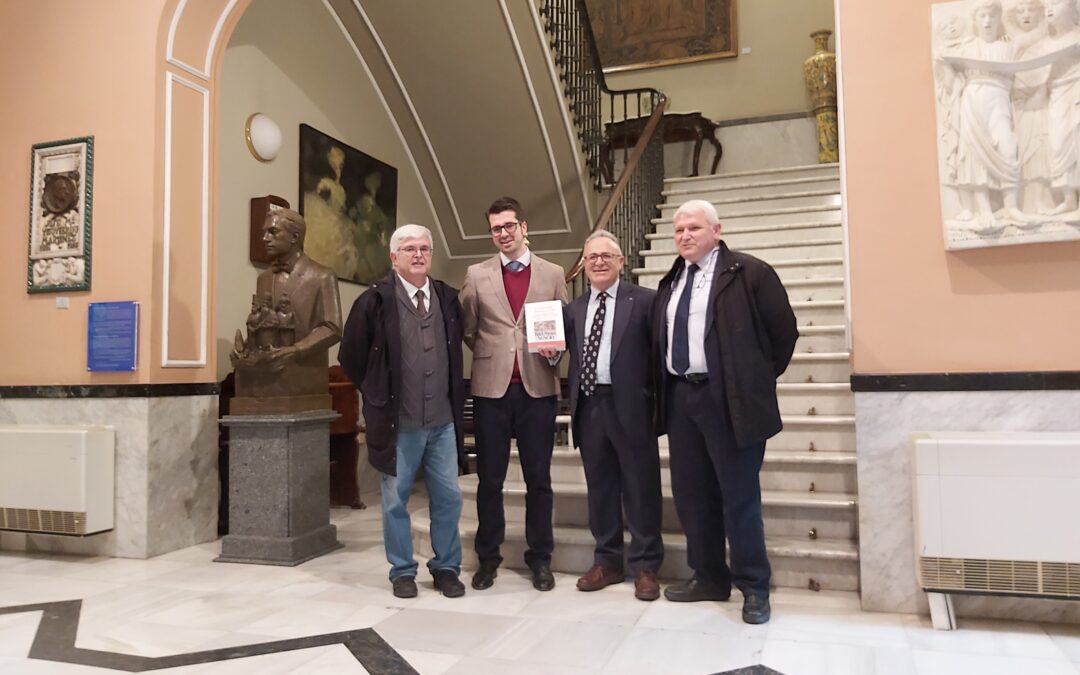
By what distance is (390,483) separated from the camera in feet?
10.5

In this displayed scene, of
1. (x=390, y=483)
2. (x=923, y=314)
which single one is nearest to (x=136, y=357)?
(x=390, y=483)

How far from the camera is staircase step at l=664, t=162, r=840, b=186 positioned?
673 cm

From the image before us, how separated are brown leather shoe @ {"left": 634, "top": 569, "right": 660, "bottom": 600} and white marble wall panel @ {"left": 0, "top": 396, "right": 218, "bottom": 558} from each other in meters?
2.53

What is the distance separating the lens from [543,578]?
10.6 ft

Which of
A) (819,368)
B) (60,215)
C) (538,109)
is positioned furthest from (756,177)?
(60,215)

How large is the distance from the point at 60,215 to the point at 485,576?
9.92ft

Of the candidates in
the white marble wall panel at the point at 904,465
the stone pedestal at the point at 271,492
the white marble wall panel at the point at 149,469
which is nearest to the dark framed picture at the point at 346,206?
the white marble wall panel at the point at 149,469

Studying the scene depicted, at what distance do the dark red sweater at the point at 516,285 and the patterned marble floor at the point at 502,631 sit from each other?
3.81ft

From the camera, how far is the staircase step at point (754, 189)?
256 inches

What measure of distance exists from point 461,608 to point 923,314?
2.01 m

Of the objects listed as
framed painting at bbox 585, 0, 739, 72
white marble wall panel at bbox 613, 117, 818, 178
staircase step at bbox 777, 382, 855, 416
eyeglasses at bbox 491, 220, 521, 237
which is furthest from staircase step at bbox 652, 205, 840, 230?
eyeglasses at bbox 491, 220, 521, 237

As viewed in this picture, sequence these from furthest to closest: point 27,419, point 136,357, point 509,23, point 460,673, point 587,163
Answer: point 587,163, point 509,23, point 27,419, point 136,357, point 460,673

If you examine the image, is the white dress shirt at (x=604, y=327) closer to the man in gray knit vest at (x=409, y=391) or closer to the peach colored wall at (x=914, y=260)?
the man in gray knit vest at (x=409, y=391)

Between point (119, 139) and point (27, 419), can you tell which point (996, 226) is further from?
point (27, 419)
